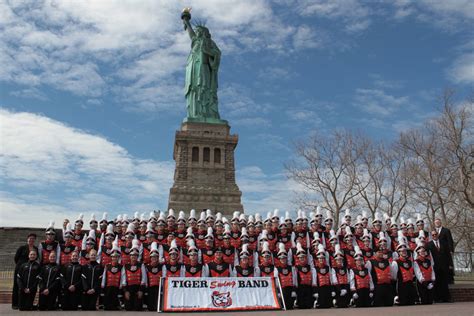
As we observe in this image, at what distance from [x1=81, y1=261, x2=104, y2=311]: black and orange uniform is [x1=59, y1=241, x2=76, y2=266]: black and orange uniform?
0.82 m

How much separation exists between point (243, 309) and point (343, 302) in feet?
8.99

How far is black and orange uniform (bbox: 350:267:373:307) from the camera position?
11.3 metres

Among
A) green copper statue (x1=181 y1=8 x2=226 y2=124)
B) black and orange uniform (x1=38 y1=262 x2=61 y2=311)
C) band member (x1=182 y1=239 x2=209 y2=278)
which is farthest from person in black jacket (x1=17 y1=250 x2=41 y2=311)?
green copper statue (x1=181 y1=8 x2=226 y2=124)

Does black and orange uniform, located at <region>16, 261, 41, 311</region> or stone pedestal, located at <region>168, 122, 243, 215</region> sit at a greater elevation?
stone pedestal, located at <region>168, 122, 243, 215</region>

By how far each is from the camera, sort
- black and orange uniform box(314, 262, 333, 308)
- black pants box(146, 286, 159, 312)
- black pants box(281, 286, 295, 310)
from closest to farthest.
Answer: black pants box(146, 286, 159, 312), black pants box(281, 286, 295, 310), black and orange uniform box(314, 262, 333, 308)

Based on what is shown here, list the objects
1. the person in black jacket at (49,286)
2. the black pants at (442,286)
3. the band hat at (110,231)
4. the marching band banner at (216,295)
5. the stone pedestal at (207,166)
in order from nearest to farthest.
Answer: the marching band banner at (216,295) → the person in black jacket at (49,286) → the black pants at (442,286) → the band hat at (110,231) → the stone pedestal at (207,166)

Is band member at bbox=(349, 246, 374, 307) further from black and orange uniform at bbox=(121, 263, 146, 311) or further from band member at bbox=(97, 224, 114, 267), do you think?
band member at bbox=(97, 224, 114, 267)

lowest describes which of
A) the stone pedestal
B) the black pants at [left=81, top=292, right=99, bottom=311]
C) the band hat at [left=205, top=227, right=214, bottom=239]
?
the black pants at [left=81, top=292, right=99, bottom=311]

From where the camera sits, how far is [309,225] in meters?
13.5

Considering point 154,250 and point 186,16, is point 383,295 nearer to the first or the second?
point 154,250

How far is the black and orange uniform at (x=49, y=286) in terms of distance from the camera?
10428mm

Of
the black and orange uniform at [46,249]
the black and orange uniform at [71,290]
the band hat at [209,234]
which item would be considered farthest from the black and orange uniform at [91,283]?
the band hat at [209,234]

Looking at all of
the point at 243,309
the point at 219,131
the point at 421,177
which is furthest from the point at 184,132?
the point at 243,309

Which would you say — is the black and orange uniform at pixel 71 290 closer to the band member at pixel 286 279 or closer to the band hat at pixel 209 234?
the band hat at pixel 209 234
